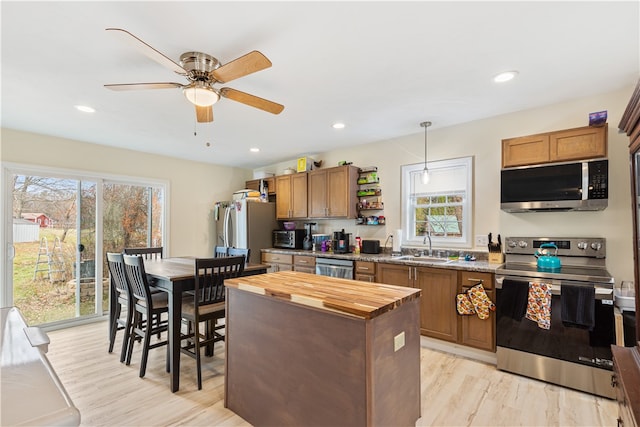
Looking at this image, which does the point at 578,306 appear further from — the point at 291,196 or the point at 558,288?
the point at 291,196

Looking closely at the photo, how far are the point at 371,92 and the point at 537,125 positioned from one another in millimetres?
1795

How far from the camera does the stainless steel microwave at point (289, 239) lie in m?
4.95

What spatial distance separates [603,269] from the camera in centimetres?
264

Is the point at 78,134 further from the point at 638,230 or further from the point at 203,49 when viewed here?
the point at 638,230

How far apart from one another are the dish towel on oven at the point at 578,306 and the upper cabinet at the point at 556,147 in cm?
116

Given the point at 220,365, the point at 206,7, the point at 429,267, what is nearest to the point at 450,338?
the point at 429,267

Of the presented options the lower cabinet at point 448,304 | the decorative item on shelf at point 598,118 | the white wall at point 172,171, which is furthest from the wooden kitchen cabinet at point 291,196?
the decorative item on shelf at point 598,118

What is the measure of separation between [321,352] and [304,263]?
9.24 feet

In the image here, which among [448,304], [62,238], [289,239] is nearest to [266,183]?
[289,239]

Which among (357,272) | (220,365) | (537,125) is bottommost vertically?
(220,365)

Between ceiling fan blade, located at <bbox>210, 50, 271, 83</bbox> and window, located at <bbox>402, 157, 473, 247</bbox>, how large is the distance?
2723 millimetres

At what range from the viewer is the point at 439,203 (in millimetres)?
3814

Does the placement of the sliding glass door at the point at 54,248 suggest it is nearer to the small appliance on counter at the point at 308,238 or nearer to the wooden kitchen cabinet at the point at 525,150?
the small appliance on counter at the point at 308,238

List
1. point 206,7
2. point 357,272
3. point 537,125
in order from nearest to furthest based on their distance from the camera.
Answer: point 206,7, point 537,125, point 357,272
